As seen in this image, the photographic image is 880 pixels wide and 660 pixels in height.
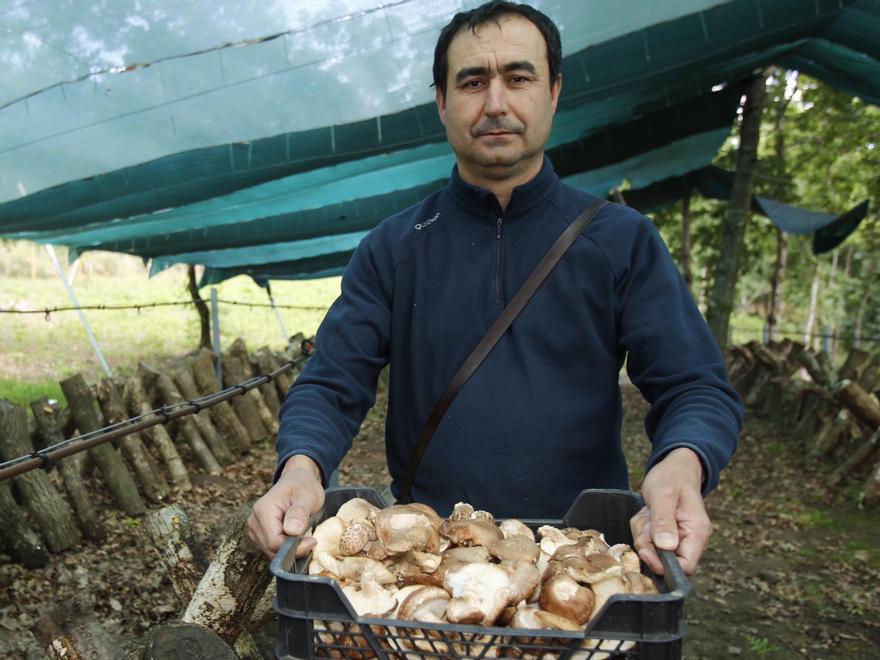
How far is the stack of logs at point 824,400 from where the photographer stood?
6.07 meters

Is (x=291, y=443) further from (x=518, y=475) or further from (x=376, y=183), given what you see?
(x=376, y=183)

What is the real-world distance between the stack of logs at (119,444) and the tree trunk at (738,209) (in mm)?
4890

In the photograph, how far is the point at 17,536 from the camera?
4027 mm

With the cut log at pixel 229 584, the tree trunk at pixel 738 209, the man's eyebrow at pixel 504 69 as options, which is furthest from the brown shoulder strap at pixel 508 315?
the tree trunk at pixel 738 209

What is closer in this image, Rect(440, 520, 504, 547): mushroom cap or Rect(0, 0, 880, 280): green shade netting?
Rect(440, 520, 504, 547): mushroom cap

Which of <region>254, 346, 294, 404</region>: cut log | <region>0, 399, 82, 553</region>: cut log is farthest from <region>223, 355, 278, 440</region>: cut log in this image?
<region>0, 399, 82, 553</region>: cut log

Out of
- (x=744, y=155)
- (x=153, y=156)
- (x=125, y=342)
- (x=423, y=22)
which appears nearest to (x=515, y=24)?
(x=423, y=22)

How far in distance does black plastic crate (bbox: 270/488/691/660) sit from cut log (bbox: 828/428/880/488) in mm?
5655

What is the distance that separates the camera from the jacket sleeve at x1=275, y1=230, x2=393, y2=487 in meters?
1.52

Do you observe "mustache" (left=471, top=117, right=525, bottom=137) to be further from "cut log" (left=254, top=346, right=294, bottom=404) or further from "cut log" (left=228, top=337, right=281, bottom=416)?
"cut log" (left=254, top=346, right=294, bottom=404)

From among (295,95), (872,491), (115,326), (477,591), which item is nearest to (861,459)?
(872,491)

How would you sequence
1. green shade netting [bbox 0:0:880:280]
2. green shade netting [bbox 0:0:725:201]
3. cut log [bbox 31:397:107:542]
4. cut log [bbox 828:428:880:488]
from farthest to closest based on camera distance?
1. cut log [bbox 828:428:880:488]
2. cut log [bbox 31:397:107:542]
3. green shade netting [bbox 0:0:880:280]
4. green shade netting [bbox 0:0:725:201]

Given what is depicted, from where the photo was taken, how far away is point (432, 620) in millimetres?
1074

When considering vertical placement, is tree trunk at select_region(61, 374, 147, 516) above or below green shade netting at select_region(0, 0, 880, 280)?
below
